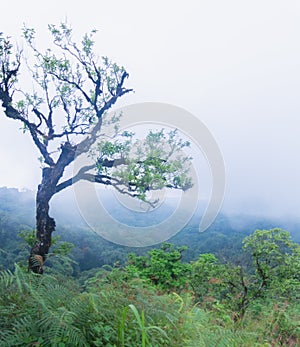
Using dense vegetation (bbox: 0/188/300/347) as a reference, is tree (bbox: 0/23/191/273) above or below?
above

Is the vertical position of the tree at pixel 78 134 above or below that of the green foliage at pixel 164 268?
above

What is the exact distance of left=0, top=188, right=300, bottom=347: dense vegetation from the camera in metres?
1.72

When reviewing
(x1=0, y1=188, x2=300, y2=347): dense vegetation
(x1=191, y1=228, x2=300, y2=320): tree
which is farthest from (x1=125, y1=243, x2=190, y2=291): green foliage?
(x1=191, y1=228, x2=300, y2=320): tree

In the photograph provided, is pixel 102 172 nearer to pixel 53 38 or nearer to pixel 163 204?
pixel 163 204

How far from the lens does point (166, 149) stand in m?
5.84

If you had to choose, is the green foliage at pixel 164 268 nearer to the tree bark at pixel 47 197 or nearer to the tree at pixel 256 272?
the tree at pixel 256 272

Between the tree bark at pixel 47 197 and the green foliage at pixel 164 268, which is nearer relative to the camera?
the tree bark at pixel 47 197

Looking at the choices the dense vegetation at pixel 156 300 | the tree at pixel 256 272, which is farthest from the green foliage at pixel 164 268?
the tree at pixel 256 272

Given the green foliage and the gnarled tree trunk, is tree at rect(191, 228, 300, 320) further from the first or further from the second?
the gnarled tree trunk

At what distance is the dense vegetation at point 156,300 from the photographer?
1.72 meters

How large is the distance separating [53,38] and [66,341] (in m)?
5.47

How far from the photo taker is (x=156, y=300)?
2.34 metres

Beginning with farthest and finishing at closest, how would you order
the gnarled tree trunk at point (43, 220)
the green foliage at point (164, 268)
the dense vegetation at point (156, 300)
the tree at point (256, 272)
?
the tree at point (256, 272) < the green foliage at point (164, 268) < the gnarled tree trunk at point (43, 220) < the dense vegetation at point (156, 300)

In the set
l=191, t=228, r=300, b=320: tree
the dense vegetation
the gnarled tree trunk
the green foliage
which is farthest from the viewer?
l=191, t=228, r=300, b=320: tree
